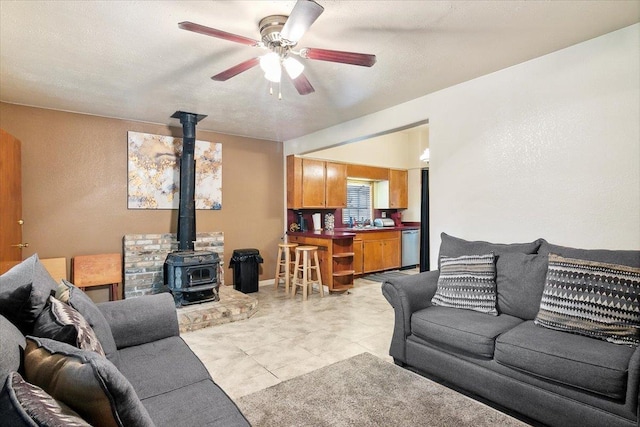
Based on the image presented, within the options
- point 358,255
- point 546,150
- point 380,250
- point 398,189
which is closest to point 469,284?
point 546,150

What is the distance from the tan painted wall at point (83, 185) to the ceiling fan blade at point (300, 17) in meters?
2.91

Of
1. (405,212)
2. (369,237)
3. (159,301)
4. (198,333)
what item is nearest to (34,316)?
(159,301)

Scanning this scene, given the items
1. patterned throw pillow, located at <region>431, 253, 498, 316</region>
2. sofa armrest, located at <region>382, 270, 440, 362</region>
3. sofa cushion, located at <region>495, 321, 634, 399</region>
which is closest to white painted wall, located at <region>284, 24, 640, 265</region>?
patterned throw pillow, located at <region>431, 253, 498, 316</region>

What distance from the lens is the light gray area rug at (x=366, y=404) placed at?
1.76 m

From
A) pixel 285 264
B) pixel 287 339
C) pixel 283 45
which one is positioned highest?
pixel 283 45

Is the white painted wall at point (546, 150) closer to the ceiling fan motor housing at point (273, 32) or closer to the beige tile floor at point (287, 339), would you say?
the beige tile floor at point (287, 339)

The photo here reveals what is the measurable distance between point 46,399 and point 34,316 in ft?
2.59

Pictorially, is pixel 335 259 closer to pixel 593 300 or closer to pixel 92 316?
pixel 593 300

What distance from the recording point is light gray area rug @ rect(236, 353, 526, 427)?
1758 millimetres

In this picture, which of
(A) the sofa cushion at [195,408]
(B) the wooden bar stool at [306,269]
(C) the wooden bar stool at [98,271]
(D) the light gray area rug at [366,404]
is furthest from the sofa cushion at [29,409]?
(B) the wooden bar stool at [306,269]

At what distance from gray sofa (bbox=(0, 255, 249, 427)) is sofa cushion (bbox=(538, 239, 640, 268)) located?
238cm

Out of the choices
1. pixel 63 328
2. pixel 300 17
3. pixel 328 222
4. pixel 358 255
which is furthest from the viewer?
pixel 328 222

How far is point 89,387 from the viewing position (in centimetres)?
85

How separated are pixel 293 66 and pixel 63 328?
2012 mm
